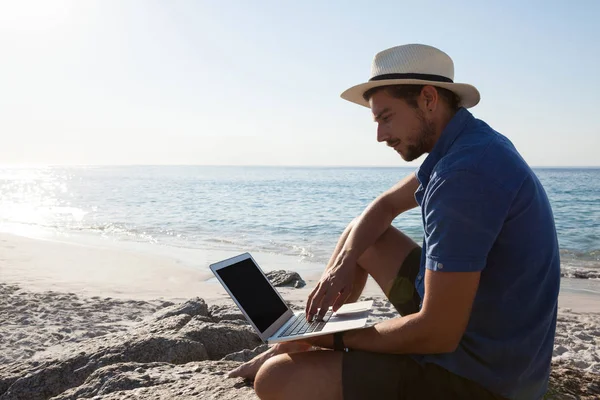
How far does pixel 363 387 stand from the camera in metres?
2.24

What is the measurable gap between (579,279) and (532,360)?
8705 millimetres

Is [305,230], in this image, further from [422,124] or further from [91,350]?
[422,124]

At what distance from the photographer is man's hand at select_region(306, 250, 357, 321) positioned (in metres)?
2.73

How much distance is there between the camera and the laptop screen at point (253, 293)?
2.92 m

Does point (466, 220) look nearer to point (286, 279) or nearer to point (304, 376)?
point (304, 376)

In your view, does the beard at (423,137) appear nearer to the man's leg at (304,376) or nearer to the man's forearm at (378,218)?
the man's forearm at (378,218)

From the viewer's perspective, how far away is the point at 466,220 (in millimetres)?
1967

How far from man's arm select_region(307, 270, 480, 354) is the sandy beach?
1.41m

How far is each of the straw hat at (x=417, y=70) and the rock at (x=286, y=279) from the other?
6.79m

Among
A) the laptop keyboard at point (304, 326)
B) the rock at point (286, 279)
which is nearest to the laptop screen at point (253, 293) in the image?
the laptop keyboard at point (304, 326)

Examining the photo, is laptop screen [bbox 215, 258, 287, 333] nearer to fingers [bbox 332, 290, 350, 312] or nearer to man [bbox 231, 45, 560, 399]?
fingers [bbox 332, 290, 350, 312]

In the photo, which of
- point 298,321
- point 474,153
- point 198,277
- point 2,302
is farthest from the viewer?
point 198,277

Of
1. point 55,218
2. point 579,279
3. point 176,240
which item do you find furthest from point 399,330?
point 55,218

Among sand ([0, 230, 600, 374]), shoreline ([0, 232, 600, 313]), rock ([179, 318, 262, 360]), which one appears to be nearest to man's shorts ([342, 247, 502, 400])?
rock ([179, 318, 262, 360])
